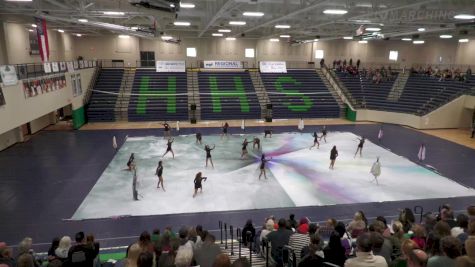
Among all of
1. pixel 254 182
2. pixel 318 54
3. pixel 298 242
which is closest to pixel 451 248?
pixel 298 242

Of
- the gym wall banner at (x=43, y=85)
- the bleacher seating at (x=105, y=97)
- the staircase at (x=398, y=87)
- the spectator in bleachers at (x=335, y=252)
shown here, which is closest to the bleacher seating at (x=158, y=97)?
the bleacher seating at (x=105, y=97)

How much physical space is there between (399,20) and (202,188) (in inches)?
602

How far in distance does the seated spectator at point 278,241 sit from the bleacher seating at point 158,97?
1018 inches

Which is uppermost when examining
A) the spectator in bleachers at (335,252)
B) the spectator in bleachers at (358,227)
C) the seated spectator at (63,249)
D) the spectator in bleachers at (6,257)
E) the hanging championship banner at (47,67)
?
the hanging championship banner at (47,67)

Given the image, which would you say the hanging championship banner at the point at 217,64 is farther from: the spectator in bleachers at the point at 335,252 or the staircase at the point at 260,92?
the spectator in bleachers at the point at 335,252

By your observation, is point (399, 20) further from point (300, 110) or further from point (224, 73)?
point (224, 73)

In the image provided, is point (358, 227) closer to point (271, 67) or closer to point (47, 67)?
point (47, 67)

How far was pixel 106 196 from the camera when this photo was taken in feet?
46.5

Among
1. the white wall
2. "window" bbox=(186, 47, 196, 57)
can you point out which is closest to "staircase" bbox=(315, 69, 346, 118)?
"window" bbox=(186, 47, 196, 57)

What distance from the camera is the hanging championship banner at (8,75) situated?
611 inches

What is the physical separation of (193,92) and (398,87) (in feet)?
71.8

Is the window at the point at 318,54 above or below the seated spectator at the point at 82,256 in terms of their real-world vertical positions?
above

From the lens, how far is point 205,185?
1555 cm

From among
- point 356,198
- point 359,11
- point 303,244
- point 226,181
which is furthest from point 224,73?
point 303,244
